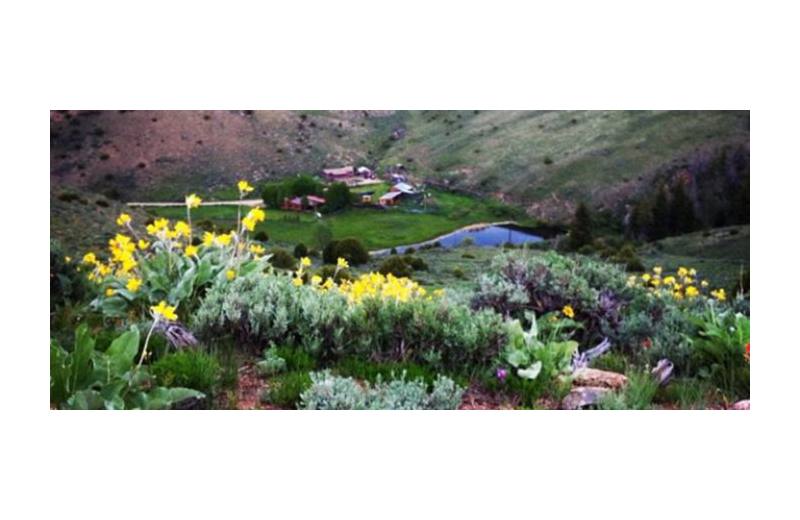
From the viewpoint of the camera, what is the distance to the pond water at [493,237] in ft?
23.5

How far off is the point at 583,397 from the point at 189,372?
2.39 metres

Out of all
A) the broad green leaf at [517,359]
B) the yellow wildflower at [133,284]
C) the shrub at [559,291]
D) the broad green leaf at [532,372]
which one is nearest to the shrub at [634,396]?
the broad green leaf at [532,372]

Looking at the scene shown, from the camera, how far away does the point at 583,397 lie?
3938 mm

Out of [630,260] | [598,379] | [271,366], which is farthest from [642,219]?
[271,366]

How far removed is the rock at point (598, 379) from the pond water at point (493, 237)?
292cm

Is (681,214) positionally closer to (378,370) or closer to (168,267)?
(378,370)

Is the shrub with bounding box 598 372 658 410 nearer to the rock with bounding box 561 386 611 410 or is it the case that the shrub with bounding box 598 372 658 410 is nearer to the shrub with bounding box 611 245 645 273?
the rock with bounding box 561 386 611 410

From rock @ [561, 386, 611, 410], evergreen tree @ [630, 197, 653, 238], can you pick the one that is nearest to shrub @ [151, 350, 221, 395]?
rock @ [561, 386, 611, 410]

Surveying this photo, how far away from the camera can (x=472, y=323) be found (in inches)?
169

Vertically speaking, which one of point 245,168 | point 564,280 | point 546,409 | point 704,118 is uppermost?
point 704,118

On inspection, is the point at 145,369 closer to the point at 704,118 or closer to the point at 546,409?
the point at 546,409
